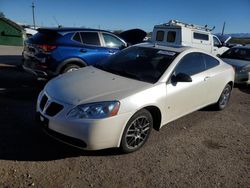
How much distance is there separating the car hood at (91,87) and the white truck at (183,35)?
29.9ft

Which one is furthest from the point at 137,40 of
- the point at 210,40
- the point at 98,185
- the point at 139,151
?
the point at 98,185

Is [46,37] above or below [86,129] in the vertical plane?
above

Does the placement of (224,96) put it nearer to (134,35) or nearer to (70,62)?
(70,62)

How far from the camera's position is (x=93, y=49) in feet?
24.8

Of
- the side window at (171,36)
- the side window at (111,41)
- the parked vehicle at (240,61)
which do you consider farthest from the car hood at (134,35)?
the side window at (111,41)

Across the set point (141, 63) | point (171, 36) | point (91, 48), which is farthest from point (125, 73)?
point (171, 36)

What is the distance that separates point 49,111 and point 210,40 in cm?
1297

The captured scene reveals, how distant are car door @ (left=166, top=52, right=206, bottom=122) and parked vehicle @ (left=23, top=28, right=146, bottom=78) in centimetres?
322

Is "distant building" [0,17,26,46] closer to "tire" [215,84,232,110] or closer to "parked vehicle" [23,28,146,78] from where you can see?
"parked vehicle" [23,28,146,78]

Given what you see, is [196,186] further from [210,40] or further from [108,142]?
[210,40]

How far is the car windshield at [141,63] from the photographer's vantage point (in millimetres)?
4449

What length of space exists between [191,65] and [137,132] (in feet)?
5.86

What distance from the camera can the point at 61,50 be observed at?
22.5 ft

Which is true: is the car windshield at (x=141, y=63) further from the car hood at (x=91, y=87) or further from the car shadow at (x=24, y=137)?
the car shadow at (x=24, y=137)
